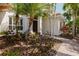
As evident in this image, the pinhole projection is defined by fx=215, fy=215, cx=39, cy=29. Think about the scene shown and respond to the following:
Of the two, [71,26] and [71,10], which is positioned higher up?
[71,10]

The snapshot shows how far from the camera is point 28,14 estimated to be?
2924mm

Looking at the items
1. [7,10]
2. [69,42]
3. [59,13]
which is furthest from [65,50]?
[7,10]

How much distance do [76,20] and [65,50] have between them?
43cm

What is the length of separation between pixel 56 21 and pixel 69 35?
0.26m

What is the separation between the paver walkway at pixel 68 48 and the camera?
2.87 m

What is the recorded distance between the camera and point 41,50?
2908 millimetres

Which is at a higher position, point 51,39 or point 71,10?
point 71,10

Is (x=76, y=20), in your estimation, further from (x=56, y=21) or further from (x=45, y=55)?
(x=45, y=55)

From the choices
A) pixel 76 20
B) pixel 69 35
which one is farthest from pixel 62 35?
pixel 76 20

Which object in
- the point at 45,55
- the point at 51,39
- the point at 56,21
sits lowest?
the point at 45,55

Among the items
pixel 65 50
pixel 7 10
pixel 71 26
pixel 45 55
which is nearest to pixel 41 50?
pixel 45 55

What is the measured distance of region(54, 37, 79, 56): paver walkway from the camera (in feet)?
9.42

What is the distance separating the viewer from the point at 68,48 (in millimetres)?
2904

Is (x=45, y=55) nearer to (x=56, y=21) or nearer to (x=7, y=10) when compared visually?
(x=56, y=21)
